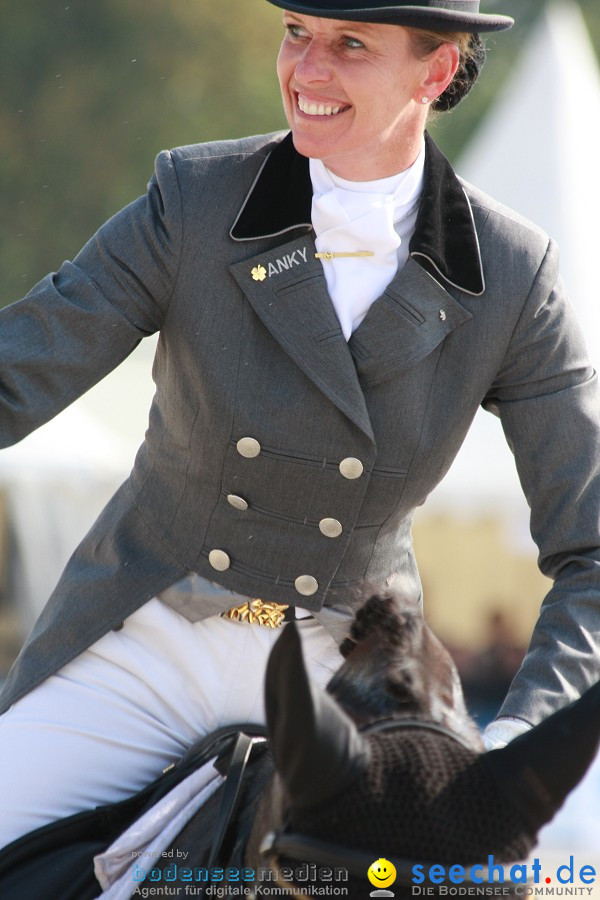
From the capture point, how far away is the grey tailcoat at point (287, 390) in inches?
94.5

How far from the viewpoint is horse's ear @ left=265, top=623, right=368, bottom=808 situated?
1485mm

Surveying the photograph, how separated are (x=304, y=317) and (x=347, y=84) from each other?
1.36 ft

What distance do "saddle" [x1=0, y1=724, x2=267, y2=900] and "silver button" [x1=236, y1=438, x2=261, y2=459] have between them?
482 millimetres

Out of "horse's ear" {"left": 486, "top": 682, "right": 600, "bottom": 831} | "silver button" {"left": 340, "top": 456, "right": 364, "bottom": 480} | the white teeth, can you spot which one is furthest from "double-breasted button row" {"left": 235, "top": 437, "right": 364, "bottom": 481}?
"horse's ear" {"left": 486, "top": 682, "right": 600, "bottom": 831}

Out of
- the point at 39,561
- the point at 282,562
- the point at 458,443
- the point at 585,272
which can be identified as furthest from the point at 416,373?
the point at 39,561

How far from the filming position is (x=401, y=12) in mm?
2322

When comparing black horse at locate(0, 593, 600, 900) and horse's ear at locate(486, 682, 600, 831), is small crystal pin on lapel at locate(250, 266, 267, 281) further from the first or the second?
horse's ear at locate(486, 682, 600, 831)

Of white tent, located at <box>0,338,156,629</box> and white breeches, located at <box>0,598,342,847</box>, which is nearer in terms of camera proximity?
white breeches, located at <box>0,598,342,847</box>

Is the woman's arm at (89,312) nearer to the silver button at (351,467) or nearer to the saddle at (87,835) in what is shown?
the silver button at (351,467)

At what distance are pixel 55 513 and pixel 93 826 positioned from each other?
6761 millimetres

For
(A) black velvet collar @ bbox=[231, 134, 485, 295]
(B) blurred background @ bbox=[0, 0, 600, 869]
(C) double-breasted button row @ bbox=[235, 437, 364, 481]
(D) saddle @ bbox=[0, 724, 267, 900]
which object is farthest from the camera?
(B) blurred background @ bbox=[0, 0, 600, 869]

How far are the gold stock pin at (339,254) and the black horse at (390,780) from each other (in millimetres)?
821

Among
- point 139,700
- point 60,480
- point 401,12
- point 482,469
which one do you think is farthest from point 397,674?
point 60,480

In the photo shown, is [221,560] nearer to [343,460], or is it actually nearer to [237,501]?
[237,501]
